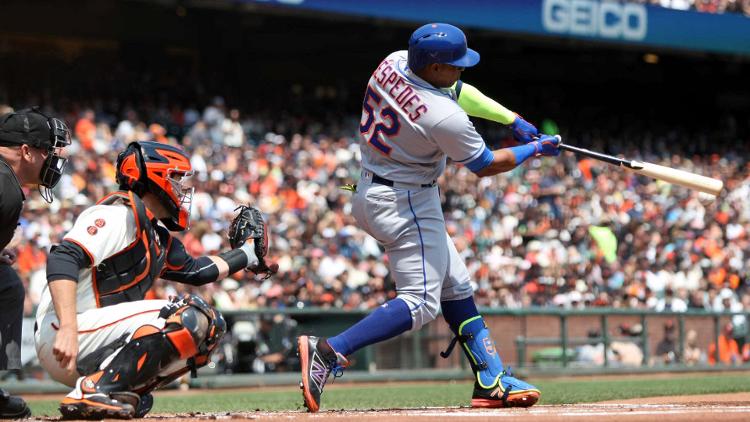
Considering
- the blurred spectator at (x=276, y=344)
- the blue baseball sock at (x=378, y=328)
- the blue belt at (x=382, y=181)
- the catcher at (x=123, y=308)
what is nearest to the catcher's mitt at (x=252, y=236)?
the catcher at (x=123, y=308)

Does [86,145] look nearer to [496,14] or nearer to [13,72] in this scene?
[13,72]

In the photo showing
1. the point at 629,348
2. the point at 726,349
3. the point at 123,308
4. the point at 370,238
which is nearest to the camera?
the point at 123,308

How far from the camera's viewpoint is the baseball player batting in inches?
194

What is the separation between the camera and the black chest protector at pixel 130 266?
4211 millimetres

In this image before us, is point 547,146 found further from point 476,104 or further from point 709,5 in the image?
point 709,5

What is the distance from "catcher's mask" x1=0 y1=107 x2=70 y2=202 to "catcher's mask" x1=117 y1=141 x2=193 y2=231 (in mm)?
293

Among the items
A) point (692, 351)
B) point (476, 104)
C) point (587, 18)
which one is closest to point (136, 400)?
point (476, 104)

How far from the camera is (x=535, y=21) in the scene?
19234mm

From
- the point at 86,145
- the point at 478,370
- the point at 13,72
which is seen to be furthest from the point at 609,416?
the point at 13,72

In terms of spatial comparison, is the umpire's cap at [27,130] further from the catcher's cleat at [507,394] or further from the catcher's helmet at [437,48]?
the catcher's cleat at [507,394]

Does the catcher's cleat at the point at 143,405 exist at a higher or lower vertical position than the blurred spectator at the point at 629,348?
higher

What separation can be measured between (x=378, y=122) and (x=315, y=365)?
1.13 m

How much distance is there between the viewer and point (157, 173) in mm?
4371

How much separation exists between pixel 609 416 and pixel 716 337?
30.7 feet
